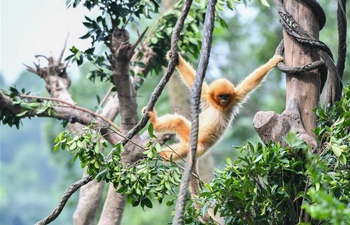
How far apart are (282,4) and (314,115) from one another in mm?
527

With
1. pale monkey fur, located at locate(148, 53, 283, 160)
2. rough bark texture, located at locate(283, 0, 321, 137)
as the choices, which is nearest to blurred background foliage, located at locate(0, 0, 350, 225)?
pale monkey fur, located at locate(148, 53, 283, 160)

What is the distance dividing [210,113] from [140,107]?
16.6 feet

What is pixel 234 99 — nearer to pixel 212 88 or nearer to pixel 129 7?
pixel 212 88

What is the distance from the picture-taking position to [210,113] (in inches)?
149

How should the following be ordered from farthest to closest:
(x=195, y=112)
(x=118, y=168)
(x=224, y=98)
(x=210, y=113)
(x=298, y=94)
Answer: (x=210, y=113) < (x=224, y=98) < (x=298, y=94) < (x=118, y=168) < (x=195, y=112)

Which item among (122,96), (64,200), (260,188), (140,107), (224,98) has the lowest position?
(64,200)

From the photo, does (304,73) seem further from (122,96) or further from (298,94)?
(122,96)

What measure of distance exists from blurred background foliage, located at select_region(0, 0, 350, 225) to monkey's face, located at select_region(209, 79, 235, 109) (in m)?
1.00

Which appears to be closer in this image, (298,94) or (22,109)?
(298,94)

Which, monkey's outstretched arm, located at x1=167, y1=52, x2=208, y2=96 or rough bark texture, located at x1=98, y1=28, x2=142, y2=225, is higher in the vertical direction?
monkey's outstretched arm, located at x1=167, y1=52, x2=208, y2=96

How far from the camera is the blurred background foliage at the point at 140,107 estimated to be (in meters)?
9.11

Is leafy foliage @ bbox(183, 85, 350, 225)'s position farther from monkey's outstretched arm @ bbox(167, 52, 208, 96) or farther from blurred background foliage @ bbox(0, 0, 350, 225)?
blurred background foliage @ bbox(0, 0, 350, 225)

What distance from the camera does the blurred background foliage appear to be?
9.11 meters

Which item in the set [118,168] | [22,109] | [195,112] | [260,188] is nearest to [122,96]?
[22,109]
